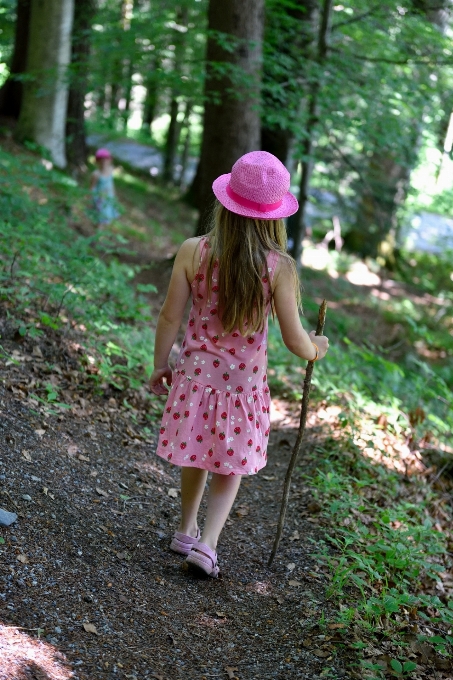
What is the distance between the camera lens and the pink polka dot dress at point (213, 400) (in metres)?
3.20

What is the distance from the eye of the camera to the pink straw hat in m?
3.00

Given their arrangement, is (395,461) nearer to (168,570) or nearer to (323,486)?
(323,486)

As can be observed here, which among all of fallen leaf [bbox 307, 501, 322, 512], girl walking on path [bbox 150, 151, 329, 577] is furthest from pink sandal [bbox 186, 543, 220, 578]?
fallen leaf [bbox 307, 501, 322, 512]

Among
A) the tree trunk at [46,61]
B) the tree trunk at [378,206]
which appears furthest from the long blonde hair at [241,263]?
the tree trunk at [46,61]

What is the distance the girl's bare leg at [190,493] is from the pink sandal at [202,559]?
0.65 ft

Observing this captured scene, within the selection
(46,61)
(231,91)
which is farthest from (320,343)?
(46,61)

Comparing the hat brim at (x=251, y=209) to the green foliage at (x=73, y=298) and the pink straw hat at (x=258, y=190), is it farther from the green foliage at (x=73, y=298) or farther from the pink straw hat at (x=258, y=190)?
the green foliage at (x=73, y=298)

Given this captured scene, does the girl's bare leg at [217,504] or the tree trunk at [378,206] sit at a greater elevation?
the girl's bare leg at [217,504]

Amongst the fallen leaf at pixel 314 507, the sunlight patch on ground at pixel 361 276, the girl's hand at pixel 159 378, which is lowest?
the sunlight patch on ground at pixel 361 276

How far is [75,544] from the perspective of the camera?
321 centimetres

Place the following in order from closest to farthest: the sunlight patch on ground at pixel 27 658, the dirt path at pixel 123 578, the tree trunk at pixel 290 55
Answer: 1. the sunlight patch on ground at pixel 27 658
2. the dirt path at pixel 123 578
3. the tree trunk at pixel 290 55

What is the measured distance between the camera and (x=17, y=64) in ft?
43.2

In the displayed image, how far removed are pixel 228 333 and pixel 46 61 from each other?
9.95 m

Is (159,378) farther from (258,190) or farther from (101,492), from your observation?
(258,190)
